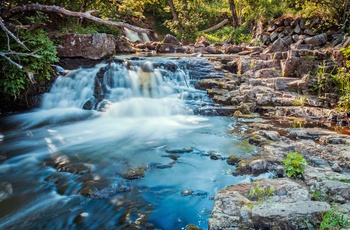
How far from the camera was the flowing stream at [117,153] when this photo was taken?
3.77 metres

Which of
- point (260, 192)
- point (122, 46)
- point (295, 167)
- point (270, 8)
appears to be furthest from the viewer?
point (270, 8)

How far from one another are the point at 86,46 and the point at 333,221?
31.3ft

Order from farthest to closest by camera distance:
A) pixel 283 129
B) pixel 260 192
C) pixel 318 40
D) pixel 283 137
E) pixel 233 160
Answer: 1. pixel 318 40
2. pixel 283 129
3. pixel 283 137
4. pixel 233 160
5. pixel 260 192

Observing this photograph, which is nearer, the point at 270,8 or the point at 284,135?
the point at 284,135

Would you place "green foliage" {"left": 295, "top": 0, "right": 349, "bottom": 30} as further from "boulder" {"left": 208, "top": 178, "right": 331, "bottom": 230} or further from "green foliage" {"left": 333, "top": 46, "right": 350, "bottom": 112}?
"boulder" {"left": 208, "top": 178, "right": 331, "bottom": 230}

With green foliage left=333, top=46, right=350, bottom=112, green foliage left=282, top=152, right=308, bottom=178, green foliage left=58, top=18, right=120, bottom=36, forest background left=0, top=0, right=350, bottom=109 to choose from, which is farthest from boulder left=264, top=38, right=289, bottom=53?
green foliage left=282, top=152, right=308, bottom=178

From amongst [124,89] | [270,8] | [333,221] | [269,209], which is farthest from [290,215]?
[270,8]

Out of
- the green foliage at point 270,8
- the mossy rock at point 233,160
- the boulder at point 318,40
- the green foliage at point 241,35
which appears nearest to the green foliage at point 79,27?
the mossy rock at point 233,160

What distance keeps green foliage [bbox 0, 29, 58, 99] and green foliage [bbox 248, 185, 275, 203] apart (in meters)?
5.81

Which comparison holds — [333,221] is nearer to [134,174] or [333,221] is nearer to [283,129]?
[134,174]

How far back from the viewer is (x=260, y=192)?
3.52m

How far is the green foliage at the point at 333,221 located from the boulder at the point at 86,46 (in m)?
9.42

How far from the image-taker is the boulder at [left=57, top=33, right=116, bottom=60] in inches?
392

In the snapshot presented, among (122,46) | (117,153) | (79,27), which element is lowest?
(117,153)
